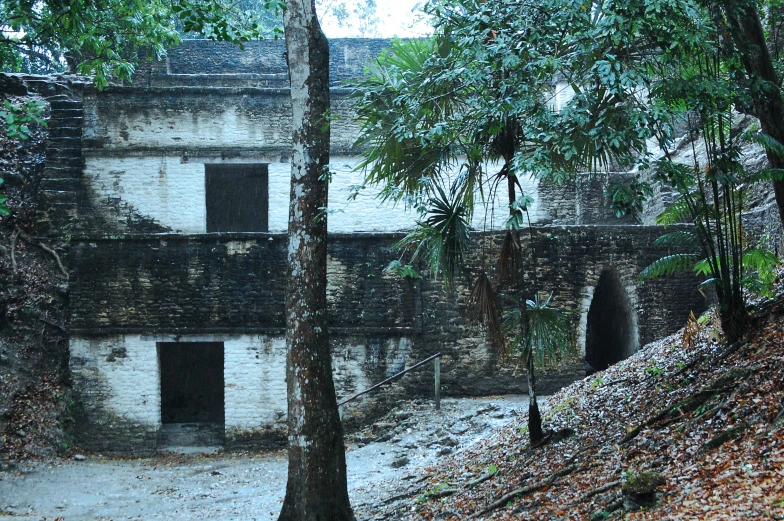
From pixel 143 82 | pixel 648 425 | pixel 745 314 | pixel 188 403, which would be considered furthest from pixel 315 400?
pixel 143 82

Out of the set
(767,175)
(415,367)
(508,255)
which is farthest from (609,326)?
(767,175)

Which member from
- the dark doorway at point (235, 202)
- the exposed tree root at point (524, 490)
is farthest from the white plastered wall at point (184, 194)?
the exposed tree root at point (524, 490)

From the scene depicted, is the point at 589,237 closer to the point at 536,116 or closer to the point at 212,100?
the point at 536,116

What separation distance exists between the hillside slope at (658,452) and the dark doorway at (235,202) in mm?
10420

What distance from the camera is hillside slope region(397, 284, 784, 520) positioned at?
450 cm

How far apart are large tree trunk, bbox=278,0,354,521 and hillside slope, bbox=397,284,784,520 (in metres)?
1.20

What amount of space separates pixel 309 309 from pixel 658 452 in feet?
10.2

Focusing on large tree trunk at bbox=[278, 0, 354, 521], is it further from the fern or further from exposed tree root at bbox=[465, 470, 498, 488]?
the fern

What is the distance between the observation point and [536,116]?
19.0ft

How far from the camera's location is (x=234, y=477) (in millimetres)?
10578

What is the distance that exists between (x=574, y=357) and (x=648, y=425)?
20.1 ft

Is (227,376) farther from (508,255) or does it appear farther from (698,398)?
(698,398)

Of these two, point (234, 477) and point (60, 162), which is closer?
point (234, 477)

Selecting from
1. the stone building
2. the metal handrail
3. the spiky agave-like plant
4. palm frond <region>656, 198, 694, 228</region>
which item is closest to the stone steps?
the stone building
